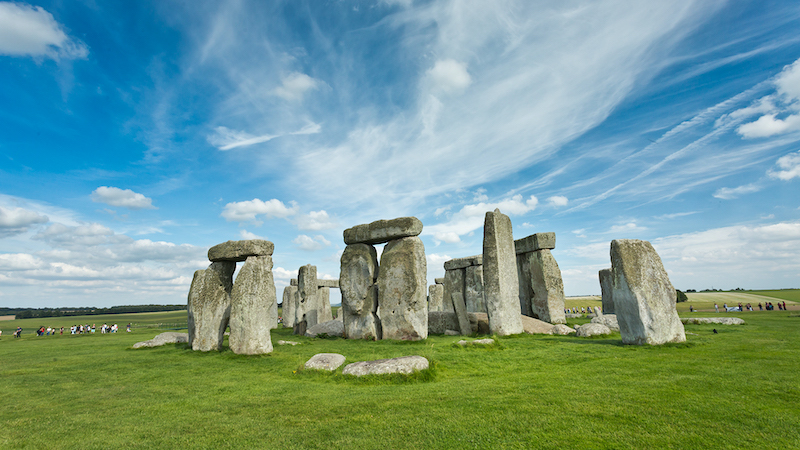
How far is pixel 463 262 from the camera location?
2252cm

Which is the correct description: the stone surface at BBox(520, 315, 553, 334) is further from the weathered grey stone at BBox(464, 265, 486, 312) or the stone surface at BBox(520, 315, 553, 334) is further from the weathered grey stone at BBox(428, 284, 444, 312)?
the weathered grey stone at BBox(428, 284, 444, 312)

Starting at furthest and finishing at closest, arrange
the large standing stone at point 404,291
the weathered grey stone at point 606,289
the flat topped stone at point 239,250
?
the weathered grey stone at point 606,289 < the large standing stone at point 404,291 < the flat topped stone at point 239,250

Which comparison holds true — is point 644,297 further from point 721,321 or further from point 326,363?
point 721,321

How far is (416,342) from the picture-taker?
12656mm

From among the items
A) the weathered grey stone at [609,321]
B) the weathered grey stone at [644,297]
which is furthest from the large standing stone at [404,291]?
the weathered grey stone at [609,321]

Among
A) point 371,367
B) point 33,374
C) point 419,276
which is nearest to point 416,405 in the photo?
point 371,367

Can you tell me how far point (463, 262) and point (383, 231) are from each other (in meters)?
9.53

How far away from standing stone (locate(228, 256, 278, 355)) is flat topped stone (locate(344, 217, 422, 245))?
4.67 meters

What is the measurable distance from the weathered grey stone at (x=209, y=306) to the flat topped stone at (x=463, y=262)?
13.8 metres

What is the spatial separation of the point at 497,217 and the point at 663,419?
9505 mm

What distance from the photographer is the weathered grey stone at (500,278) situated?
12.6 meters

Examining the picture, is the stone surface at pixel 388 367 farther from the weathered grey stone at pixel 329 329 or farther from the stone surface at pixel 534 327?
the weathered grey stone at pixel 329 329

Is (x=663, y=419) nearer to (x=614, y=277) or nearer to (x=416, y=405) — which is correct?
(x=416, y=405)

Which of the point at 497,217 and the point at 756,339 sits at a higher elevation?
the point at 497,217
